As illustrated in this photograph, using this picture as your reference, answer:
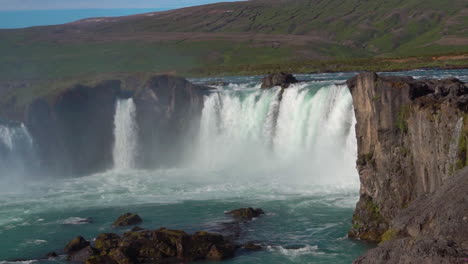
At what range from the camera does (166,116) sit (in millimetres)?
62906

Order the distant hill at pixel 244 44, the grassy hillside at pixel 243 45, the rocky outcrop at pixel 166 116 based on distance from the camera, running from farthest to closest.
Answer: the distant hill at pixel 244 44 → the grassy hillside at pixel 243 45 → the rocky outcrop at pixel 166 116

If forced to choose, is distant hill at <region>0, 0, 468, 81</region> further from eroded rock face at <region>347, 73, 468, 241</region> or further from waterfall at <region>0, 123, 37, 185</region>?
eroded rock face at <region>347, 73, 468, 241</region>

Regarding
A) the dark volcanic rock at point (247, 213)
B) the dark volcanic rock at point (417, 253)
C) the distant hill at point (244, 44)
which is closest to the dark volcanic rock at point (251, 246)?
the dark volcanic rock at point (247, 213)

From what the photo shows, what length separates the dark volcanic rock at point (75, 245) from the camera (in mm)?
33344

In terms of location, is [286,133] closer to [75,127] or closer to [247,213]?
[247,213]

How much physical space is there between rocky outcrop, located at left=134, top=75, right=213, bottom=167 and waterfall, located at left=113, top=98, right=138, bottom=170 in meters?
0.57

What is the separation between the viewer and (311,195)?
43.3 meters

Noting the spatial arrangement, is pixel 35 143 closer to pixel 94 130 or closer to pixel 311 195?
pixel 94 130

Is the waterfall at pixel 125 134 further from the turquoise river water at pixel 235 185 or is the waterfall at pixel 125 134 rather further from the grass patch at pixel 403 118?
the grass patch at pixel 403 118

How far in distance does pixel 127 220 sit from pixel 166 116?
2513cm

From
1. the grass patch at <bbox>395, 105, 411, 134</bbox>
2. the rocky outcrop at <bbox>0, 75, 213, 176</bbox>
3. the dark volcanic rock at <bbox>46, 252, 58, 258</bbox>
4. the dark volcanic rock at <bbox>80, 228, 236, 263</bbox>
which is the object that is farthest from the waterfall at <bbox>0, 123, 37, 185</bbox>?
the grass patch at <bbox>395, 105, 411, 134</bbox>

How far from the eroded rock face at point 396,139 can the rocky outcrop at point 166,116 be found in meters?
28.7

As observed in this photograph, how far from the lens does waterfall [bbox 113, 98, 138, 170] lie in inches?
2459

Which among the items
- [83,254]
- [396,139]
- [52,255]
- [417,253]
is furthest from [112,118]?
[417,253]
